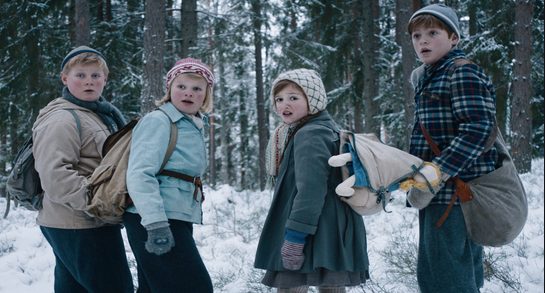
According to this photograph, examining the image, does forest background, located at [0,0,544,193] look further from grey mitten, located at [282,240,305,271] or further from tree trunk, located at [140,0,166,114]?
grey mitten, located at [282,240,305,271]

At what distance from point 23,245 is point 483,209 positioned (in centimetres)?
644

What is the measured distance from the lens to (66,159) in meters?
2.82

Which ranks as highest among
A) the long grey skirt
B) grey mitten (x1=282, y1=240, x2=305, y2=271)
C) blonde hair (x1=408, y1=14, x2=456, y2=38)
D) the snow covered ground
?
blonde hair (x1=408, y1=14, x2=456, y2=38)

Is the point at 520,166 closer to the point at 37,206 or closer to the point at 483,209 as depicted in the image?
Result: the point at 483,209

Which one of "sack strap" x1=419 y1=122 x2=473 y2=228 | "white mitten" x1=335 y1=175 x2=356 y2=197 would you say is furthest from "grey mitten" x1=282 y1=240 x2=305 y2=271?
"sack strap" x1=419 y1=122 x2=473 y2=228

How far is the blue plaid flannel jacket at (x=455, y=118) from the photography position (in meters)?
2.38

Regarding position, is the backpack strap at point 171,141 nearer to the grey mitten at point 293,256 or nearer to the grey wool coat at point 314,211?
the grey wool coat at point 314,211

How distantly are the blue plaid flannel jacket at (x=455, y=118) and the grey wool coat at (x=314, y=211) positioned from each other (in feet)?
1.77

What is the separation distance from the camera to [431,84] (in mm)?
2619

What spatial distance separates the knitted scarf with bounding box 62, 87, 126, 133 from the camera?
3.14 meters

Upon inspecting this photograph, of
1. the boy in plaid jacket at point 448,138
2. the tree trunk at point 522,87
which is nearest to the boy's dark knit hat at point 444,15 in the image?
the boy in plaid jacket at point 448,138

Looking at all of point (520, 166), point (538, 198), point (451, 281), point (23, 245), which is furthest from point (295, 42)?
point (451, 281)

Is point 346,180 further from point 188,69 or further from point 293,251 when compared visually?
point 188,69

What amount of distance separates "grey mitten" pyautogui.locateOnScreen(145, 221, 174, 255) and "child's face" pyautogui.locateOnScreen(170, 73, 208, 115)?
796 millimetres
